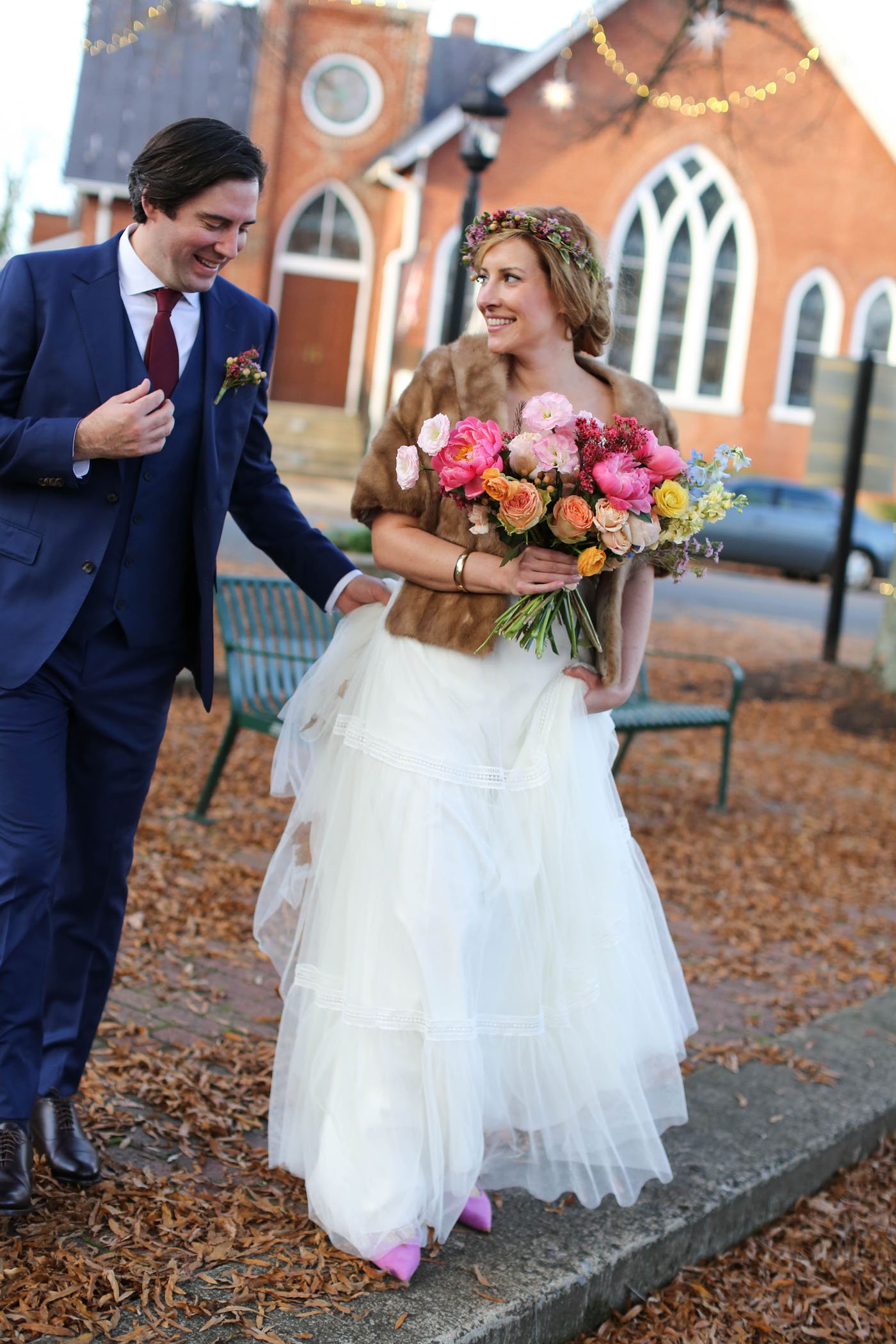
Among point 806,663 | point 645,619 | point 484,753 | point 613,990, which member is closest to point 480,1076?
point 613,990

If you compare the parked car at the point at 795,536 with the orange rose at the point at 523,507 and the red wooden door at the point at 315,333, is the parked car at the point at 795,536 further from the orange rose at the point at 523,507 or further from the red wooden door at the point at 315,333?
the orange rose at the point at 523,507

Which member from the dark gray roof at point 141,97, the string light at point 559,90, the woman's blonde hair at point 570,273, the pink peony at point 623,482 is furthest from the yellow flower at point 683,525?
the dark gray roof at point 141,97

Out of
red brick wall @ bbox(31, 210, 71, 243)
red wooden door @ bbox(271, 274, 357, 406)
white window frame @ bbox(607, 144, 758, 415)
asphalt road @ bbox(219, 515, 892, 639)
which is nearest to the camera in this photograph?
asphalt road @ bbox(219, 515, 892, 639)

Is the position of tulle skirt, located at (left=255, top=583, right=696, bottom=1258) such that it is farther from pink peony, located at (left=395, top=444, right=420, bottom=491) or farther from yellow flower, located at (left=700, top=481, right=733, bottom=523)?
yellow flower, located at (left=700, top=481, right=733, bottom=523)

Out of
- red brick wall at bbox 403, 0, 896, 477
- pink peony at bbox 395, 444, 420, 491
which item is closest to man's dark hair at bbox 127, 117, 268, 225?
pink peony at bbox 395, 444, 420, 491

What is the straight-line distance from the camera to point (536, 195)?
25.6m

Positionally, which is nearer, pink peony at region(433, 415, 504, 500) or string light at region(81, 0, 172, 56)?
pink peony at region(433, 415, 504, 500)

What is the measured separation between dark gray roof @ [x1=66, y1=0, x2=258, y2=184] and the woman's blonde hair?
2650cm

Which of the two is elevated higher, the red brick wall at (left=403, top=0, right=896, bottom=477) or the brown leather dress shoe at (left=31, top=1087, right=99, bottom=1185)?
the red brick wall at (left=403, top=0, right=896, bottom=477)

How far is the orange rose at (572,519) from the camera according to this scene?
2811 millimetres

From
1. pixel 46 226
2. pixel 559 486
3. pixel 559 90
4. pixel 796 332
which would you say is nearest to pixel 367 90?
pixel 559 90

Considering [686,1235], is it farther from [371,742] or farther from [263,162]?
A: [263,162]

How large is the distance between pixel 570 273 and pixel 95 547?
118 centimetres

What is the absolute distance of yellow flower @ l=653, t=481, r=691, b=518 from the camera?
289 cm
